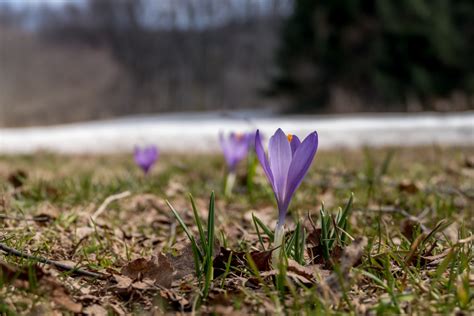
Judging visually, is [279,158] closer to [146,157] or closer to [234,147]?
[234,147]

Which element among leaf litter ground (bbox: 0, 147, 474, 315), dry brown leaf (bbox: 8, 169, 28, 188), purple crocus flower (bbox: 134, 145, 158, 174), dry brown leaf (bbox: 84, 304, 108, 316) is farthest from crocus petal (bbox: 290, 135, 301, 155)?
dry brown leaf (bbox: 8, 169, 28, 188)

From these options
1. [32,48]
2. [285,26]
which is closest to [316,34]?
[285,26]

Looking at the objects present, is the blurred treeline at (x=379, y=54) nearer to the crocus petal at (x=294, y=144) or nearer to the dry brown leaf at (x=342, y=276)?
the crocus petal at (x=294, y=144)

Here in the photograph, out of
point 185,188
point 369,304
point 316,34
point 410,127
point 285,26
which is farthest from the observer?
point 285,26

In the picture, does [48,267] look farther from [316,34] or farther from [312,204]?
[316,34]

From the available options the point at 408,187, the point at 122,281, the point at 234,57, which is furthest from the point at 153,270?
the point at 234,57
